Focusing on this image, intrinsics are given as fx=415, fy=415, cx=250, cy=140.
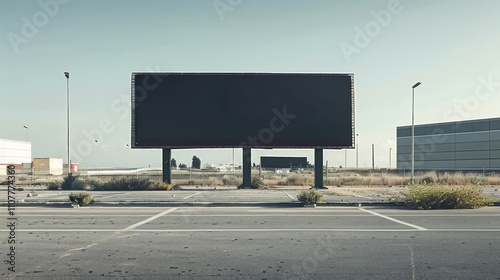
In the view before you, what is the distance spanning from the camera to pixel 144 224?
11867 millimetres

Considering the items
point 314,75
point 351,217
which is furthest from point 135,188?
point 351,217

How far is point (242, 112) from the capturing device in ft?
94.1

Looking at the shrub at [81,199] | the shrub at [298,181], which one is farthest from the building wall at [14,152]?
the shrub at [81,199]

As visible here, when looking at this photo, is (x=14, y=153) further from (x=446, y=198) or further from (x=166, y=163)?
(x=446, y=198)

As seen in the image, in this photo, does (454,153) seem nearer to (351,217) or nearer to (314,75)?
(314,75)

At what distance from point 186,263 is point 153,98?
74.2 feet

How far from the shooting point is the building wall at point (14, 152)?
9456 cm

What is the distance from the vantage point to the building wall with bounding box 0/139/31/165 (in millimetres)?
94562

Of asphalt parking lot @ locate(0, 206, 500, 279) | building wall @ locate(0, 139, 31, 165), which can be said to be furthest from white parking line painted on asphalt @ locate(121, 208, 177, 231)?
building wall @ locate(0, 139, 31, 165)

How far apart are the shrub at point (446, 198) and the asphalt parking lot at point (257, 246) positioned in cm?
176
